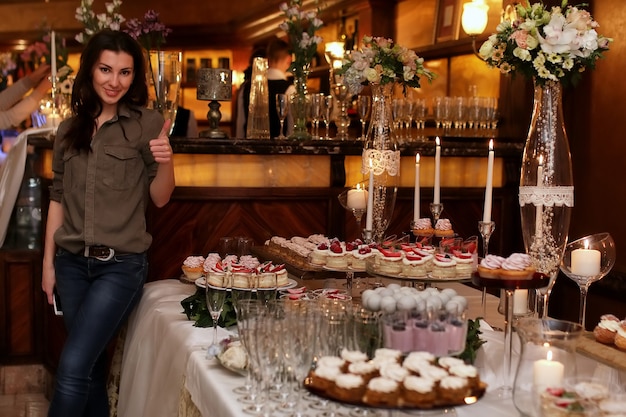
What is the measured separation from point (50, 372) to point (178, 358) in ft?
8.09

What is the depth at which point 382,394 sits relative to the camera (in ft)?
5.71

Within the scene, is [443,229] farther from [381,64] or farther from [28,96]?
[28,96]

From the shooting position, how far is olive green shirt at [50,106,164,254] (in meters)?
3.32

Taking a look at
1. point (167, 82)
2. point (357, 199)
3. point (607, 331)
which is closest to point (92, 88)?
point (357, 199)

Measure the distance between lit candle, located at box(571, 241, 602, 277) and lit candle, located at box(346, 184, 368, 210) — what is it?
3.11 ft

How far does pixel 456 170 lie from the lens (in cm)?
502

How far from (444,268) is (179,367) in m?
0.85

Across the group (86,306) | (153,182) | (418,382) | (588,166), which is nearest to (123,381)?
(86,306)

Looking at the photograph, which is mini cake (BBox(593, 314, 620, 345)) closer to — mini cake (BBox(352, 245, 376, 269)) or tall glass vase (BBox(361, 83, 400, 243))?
mini cake (BBox(352, 245, 376, 269))

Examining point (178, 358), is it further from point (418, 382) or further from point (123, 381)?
point (418, 382)

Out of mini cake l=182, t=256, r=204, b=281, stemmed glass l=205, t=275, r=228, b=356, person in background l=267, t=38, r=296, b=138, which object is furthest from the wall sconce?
stemmed glass l=205, t=275, r=228, b=356

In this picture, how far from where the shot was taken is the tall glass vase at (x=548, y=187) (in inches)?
109

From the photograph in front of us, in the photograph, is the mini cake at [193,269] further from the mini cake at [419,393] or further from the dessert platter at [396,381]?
the mini cake at [419,393]

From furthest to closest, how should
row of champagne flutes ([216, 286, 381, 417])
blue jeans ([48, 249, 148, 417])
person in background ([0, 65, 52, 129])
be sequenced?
person in background ([0, 65, 52, 129])
blue jeans ([48, 249, 148, 417])
row of champagne flutes ([216, 286, 381, 417])
